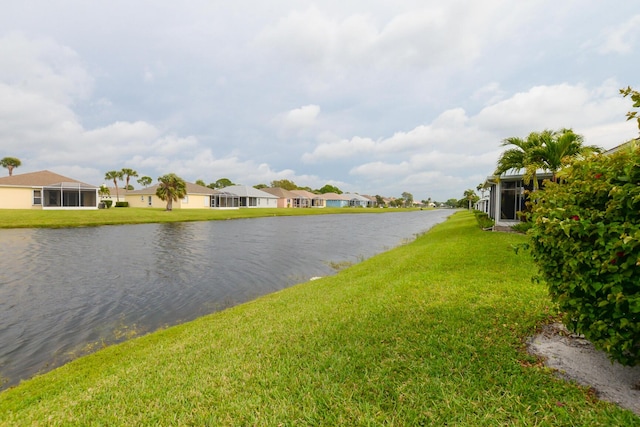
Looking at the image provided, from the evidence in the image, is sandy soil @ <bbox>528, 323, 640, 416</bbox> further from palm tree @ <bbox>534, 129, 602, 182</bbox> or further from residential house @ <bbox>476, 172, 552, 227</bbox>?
residential house @ <bbox>476, 172, 552, 227</bbox>

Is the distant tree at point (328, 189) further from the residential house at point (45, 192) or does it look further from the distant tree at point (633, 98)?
the distant tree at point (633, 98)

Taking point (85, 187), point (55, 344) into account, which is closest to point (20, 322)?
point (55, 344)

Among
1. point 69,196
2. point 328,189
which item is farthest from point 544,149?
point 328,189

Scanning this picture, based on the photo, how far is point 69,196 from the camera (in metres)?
41.7

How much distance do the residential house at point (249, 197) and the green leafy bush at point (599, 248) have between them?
65.6 meters

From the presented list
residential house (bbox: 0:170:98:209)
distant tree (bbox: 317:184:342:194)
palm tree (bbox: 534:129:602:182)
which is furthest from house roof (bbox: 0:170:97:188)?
distant tree (bbox: 317:184:342:194)

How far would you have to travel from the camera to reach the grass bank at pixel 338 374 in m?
2.98

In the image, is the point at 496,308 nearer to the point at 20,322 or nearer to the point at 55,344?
the point at 55,344

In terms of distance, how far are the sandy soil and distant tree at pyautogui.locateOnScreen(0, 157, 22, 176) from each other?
94.3m

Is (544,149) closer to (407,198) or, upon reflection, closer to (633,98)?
(633,98)

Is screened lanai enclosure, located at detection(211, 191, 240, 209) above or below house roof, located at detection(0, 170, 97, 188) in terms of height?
below

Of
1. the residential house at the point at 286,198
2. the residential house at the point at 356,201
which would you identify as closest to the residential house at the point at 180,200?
the residential house at the point at 286,198

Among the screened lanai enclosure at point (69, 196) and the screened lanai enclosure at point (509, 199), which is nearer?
the screened lanai enclosure at point (509, 199)

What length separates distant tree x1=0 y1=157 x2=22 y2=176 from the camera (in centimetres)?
6600
